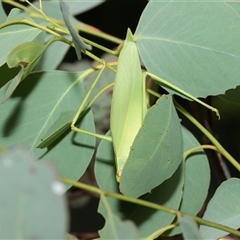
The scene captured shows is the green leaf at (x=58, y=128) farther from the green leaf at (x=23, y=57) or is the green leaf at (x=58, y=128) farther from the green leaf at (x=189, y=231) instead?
the green leaf at (x=189, y=231)

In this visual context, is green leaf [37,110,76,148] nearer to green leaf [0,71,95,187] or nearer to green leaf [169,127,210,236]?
green leaf [0,71,95,187]

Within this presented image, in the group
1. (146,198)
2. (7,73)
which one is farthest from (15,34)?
(146,198)

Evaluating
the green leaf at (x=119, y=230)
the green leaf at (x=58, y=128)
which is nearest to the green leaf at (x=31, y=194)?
the green leaf at (x=119, y=230)

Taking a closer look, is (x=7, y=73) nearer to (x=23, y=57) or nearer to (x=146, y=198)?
(x=23, y=57)

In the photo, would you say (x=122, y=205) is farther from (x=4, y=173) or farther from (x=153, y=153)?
(x=4, y=173)

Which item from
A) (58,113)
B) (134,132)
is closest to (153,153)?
(134,132)

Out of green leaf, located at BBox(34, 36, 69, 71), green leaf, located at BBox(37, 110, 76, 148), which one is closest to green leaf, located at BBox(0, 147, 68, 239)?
green leaf, located at BBox(37, 110, 76, 148)
